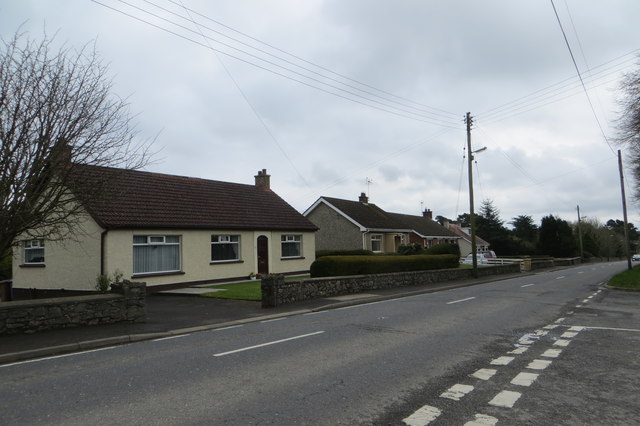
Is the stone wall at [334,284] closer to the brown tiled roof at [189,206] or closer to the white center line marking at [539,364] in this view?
the brown tiled roof at [189,206]

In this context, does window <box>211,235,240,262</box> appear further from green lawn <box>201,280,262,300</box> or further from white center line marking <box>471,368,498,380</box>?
white center line marking <box>471,368,498,380</box>

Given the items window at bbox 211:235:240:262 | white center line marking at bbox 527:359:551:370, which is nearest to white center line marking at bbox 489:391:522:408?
white center line marking at bbox 527:359:551:370

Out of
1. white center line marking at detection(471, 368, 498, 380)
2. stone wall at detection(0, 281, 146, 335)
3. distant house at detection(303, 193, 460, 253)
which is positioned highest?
distant house at detection(303, 193, 460, 253)

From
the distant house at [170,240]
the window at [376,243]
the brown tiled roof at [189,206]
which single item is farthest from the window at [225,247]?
the window at [376,243]

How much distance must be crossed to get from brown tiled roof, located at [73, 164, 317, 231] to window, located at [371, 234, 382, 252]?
13.5 meters

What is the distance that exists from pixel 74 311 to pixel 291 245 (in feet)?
56.6

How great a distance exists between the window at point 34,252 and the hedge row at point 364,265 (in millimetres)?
12799

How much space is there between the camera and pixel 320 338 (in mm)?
8906

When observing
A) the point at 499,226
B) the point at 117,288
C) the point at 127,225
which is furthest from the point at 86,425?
the point at 499,226

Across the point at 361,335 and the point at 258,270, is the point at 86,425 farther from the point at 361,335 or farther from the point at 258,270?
the point at 258,270

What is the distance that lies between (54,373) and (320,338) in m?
4.63

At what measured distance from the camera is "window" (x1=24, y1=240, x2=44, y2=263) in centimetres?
2073

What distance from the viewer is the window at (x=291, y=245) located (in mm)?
27000

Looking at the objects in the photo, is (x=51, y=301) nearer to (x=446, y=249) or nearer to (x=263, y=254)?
(x=263, y=254)
